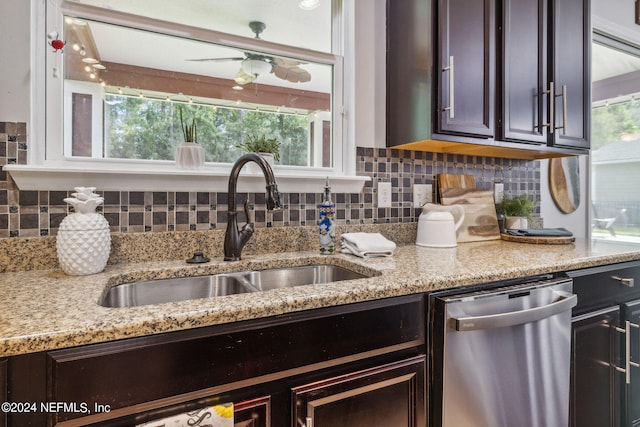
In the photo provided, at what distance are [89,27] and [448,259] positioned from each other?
5.15ft

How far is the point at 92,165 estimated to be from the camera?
117 cm

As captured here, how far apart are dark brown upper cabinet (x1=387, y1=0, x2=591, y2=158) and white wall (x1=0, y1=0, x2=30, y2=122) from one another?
1.40 meters

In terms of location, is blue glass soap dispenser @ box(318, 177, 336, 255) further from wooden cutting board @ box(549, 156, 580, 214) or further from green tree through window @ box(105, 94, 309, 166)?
wooden cutting board @ box(549, 156, 580, 214)

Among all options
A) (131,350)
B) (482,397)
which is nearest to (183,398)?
(131,350)

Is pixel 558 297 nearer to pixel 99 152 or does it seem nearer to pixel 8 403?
pixel 8 403

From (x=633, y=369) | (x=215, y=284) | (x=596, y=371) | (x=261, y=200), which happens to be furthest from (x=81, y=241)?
(x=633, y=369)

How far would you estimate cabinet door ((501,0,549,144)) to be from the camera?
1563 mm

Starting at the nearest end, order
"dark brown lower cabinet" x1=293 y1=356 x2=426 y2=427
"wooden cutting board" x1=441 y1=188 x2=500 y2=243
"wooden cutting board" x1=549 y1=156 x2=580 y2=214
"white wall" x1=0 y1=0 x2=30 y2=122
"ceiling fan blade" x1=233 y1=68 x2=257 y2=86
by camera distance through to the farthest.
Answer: "dark brown lower cabinet" x1=293 y1=356 x2=426 y2=427, "white wall" x1=0 y1=0 x2=30 y2=122, "ceiling fan blade" x1=233 y1=68 x2=257 y2=86, "wooden cutting board" x1=441 y1=188 x2=500 y2=243, "wooden cutting board" x1=549 y1=156 x2=580 y2=214

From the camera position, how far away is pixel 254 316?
0.71 m

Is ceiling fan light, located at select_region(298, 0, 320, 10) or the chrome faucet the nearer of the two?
the chrome faucet

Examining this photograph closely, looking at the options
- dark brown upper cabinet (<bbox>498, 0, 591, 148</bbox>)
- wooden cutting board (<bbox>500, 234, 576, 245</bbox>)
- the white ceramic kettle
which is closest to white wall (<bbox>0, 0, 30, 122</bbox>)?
the white ceramic kettle

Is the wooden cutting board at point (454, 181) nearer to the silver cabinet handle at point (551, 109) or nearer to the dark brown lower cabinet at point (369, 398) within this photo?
the silver cabinet handle at point (551, 109)

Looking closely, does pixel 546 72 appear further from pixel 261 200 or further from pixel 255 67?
pixel 261 200

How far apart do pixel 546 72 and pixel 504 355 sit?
1455mm
